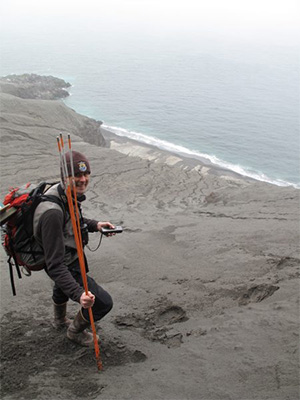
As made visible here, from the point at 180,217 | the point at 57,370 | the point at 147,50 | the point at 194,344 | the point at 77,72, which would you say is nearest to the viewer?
the point at 57,370

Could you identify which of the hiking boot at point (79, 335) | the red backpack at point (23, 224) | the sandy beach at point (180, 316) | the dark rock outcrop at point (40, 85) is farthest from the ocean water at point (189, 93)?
the red backpack at point (23, 224)

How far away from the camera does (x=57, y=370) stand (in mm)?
3465

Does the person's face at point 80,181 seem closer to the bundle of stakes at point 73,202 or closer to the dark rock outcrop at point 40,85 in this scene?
the bundle of stakes at point 73,202

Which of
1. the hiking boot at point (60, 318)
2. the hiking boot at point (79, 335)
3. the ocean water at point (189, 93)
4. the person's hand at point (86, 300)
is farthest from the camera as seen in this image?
the ocean water at point (189, 93)

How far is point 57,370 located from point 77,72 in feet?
226

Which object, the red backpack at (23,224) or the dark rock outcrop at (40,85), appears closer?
the red backpack at (23,224)

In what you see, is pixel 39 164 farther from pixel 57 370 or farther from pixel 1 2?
pixel 1 2

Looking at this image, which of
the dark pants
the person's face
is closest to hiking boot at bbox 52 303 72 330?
the dark pants

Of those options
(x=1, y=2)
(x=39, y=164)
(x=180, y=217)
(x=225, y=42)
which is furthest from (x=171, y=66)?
(x=1, y=2)

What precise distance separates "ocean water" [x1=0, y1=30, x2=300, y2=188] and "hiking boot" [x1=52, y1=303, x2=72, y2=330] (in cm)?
2953

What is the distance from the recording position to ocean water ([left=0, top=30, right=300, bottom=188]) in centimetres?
3797

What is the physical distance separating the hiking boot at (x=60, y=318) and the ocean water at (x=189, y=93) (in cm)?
2953

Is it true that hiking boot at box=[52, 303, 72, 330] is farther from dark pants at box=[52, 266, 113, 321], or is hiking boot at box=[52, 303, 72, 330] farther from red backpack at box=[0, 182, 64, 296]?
red backpack at box=[0, 182, 64, 296]

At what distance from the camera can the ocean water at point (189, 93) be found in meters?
38.0
